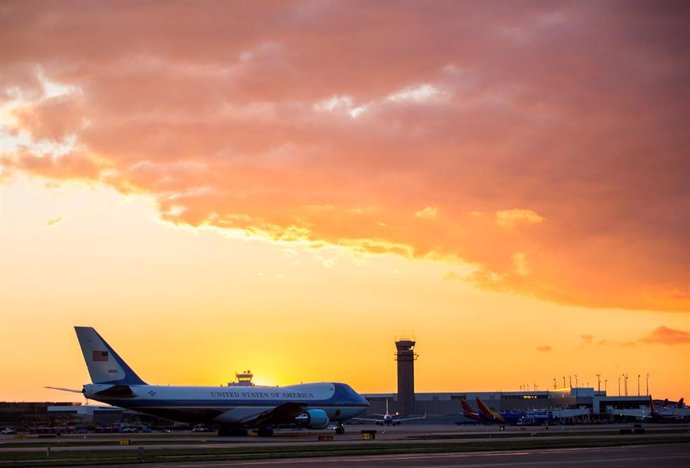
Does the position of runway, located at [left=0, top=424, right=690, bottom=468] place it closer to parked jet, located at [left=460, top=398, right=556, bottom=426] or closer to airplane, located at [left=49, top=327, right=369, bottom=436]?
airplane, located at [left=49, top=327, right=369, bottom=436]

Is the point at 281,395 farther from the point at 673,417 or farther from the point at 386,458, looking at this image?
the point at 673,417

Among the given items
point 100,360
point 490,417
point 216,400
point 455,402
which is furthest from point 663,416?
point 100,360

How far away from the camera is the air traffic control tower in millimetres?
178125

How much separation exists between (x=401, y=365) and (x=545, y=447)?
13117cm

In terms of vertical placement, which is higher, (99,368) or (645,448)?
(99,368)

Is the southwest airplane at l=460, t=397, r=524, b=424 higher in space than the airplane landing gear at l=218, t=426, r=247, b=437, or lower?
lower

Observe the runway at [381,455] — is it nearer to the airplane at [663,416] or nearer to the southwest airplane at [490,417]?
the southwest airplane at [490,417]

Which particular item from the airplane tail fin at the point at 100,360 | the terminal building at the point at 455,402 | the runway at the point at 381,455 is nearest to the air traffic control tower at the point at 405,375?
the terminal building at the point at 455,402

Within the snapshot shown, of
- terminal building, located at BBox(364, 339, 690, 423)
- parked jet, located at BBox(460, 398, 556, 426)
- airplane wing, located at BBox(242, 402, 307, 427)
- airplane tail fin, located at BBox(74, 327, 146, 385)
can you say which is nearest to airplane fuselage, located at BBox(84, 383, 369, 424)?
airplane wing, located at BBox(242, 402, 307, 427)

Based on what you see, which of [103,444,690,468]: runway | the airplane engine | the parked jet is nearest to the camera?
[103,444,690,468]: runway

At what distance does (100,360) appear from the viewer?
73562mm

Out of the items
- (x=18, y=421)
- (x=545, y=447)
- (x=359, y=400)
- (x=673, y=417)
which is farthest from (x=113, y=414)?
(x=545, y=447)

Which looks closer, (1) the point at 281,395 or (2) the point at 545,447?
(2) the point at 545,447

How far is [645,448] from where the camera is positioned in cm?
5078
